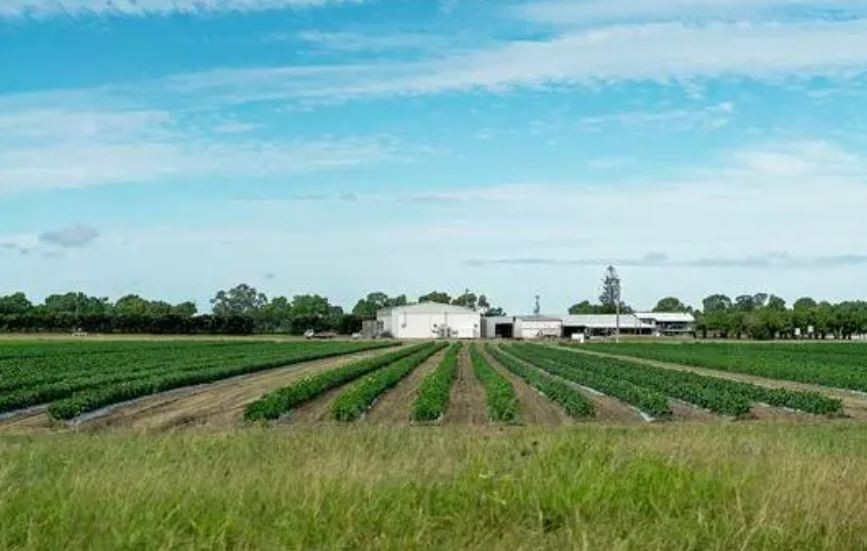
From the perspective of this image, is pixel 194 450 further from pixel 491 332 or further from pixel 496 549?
pixel 491 332

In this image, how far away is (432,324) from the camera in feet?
500

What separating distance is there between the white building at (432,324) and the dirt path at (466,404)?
10605 cm

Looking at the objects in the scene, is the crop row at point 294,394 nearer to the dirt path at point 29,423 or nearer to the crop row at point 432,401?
the crop row at point 432,401

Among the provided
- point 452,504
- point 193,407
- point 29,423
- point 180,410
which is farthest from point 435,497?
point 193,407

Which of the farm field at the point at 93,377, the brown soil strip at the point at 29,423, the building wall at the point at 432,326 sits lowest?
the brown soil strip at the point at 29,423

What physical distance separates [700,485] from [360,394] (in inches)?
920

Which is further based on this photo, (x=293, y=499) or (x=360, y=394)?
(x=360, y=394)

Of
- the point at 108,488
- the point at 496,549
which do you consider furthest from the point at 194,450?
the point at 496,549

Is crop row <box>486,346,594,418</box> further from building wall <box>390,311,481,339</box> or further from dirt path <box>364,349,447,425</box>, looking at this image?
building wall <box>390,311,481,339</box>

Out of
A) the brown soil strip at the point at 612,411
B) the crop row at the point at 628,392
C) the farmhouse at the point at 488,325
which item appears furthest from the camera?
the farmhouse at the point at 488,325

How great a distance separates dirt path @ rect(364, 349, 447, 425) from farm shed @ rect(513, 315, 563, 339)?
397 ft

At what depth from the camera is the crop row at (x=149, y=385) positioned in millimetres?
28453

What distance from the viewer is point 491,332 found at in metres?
166

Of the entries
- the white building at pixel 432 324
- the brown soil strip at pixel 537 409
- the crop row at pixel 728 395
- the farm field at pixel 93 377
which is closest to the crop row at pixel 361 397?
the brown soil strip at pixel 537 409
